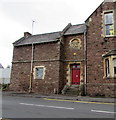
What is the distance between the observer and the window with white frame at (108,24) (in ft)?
46.0

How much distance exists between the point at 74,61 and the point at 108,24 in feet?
17.9

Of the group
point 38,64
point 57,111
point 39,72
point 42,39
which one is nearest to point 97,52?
point 38,64

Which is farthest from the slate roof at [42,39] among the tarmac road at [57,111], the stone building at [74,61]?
the tarmac road at [57,111]

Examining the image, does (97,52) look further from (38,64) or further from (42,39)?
(42,39)

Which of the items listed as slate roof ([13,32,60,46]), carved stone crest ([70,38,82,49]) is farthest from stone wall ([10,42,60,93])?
carved stone crest ([70,38,82,49])

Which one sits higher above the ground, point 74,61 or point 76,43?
point 76,43

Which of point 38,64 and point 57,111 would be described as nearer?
point 57,111

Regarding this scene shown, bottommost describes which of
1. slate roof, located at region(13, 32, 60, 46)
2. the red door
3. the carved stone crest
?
the red door

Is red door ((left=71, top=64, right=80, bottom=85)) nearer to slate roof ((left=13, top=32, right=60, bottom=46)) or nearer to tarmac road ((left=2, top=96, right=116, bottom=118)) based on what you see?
slate roof ((left=13, top=32, right=60, bottom=46))

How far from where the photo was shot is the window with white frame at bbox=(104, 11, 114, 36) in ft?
46.0

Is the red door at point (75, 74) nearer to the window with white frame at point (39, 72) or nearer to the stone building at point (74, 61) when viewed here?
the stone building at point (74, 61)

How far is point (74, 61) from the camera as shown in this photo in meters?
15.9

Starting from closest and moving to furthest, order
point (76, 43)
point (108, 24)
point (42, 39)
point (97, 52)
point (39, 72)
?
point (97, 52)
point (108, 24)
point (76, 43)
point (39, 72)
point (42, 39)

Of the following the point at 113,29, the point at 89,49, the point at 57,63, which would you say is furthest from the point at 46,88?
the point at 113,29
